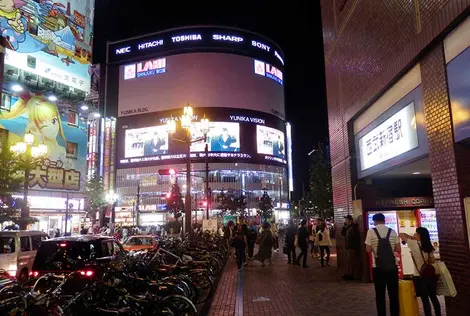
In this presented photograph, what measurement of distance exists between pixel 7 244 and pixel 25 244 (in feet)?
2.33

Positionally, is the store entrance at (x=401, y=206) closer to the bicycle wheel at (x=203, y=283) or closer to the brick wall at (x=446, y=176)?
the brick wall at (x=446, y=176)

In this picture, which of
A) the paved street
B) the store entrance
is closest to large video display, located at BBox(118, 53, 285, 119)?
the paved street

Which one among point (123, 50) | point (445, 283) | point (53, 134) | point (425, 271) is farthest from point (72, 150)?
point (123, 50)

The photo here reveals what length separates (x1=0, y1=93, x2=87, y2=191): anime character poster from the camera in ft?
139

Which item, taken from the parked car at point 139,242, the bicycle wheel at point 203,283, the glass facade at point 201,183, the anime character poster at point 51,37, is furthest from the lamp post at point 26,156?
the glass facade at point 201,183

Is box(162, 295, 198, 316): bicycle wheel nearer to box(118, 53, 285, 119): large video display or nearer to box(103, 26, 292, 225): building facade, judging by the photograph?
box(103, 26, 292, 225): building facade

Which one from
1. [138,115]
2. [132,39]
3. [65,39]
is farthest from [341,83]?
[132,39]

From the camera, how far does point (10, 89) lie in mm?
42281

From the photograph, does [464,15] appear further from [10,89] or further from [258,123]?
[258,123]

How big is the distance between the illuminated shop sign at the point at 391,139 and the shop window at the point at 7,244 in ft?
36.3

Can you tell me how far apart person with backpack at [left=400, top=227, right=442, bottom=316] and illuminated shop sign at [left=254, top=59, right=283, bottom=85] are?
90412 millimetres

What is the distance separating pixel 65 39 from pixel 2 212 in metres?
33.5

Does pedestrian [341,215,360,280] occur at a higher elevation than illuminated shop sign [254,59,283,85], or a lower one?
lower

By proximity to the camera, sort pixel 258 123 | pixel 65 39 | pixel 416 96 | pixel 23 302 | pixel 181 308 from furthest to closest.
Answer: pixel 258 123 → pixel 65 39 → pixel 416 96 → pixel 181 308 → pixel 23 302
